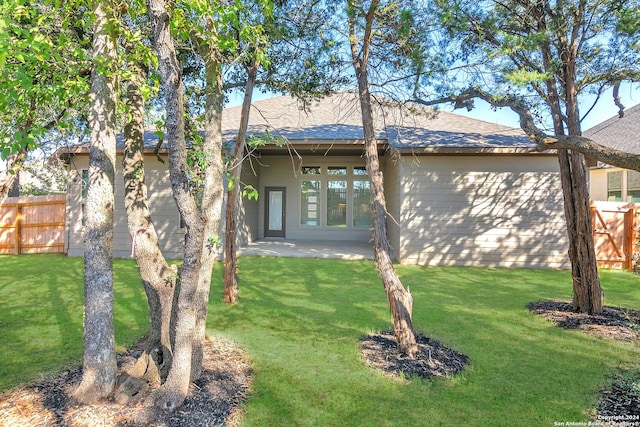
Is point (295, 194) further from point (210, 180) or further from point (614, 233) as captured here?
point (210, 180)

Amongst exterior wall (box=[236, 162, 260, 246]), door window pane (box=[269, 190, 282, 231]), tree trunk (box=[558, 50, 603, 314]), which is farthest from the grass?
door window pane (box=[269, 190, 282, 231])

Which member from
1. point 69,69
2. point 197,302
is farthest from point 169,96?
point 197,302

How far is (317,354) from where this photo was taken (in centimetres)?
400

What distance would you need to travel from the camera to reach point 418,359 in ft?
12.5

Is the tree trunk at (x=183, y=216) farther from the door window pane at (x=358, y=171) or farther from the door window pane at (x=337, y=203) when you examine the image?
the door window pane at (x=358, y=171)

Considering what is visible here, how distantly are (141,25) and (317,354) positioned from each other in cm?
491

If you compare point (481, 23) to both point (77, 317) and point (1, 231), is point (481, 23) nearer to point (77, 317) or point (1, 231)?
point (77, 317)

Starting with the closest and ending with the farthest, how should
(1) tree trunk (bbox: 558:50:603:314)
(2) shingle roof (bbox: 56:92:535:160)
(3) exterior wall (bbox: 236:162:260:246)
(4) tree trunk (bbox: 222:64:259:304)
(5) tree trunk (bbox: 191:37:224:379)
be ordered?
(5) tree trunk (bbox: 191:37:224:379) < (1) tree trunk (bbox: 558:50:603:314) < (4) tree trunk (bbox: 222:64:259:304) < (2) shingle roof (bbox: 56:92:535:160) < (3) exterior wall (bbox: 236:162:260:246)

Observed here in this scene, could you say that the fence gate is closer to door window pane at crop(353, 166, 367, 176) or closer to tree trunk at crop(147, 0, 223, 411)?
door window pane at crop(353, 166, 367, 176)

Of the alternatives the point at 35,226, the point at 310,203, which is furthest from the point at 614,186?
the point at 35,226

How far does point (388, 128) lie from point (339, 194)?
3672 millimetres

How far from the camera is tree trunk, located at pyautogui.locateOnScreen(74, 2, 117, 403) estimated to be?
9.26 ft

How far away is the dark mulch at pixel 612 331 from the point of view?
291 centimetres

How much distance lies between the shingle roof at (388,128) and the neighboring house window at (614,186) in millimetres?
8987
